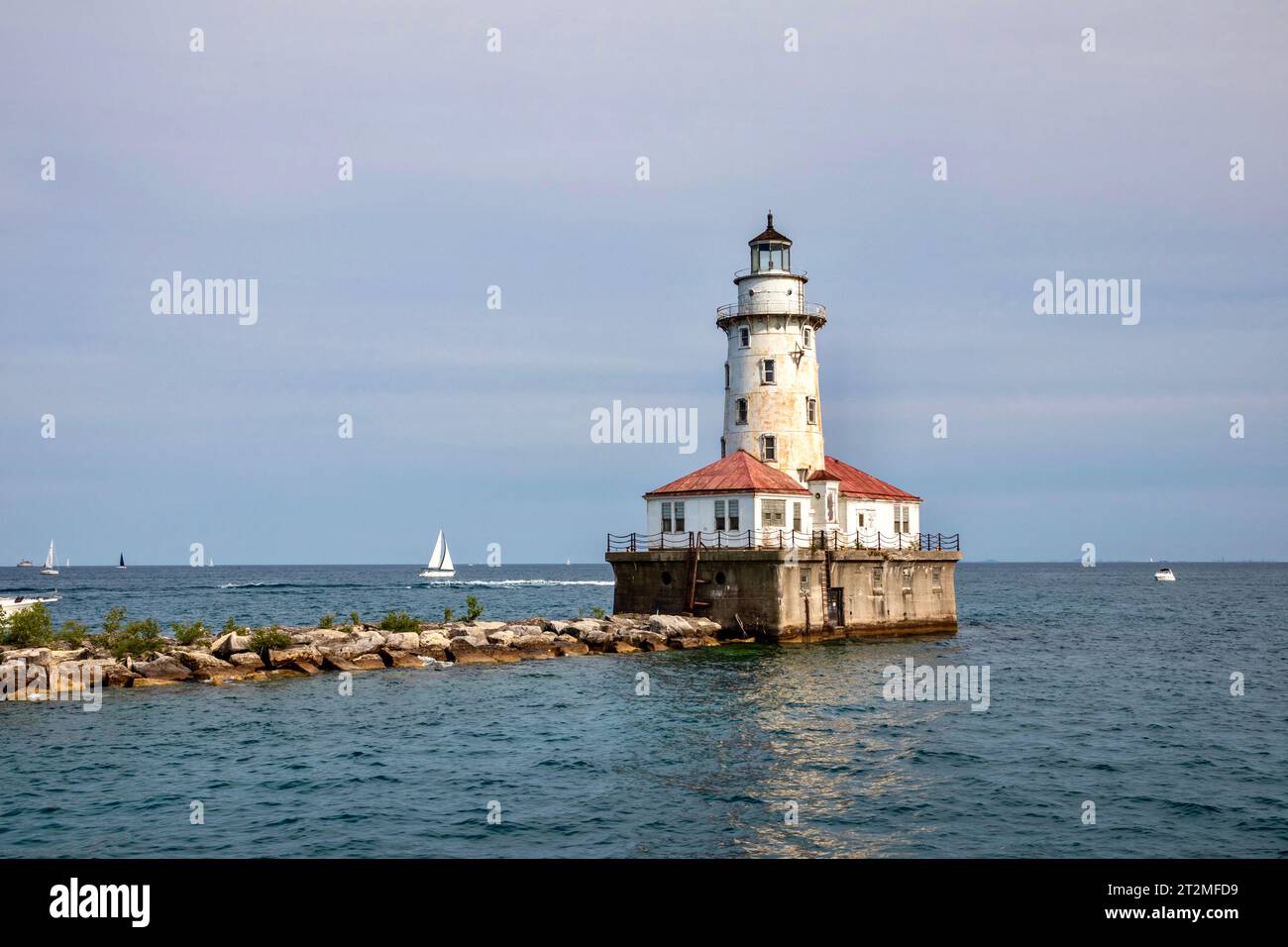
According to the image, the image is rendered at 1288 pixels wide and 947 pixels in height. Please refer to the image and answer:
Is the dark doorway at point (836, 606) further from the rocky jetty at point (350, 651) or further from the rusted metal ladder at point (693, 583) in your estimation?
the rusted metal ladder at point (693, 583)

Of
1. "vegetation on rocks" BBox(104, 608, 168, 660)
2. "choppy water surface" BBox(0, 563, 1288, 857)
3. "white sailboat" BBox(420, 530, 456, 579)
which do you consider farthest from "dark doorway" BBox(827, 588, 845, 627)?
"white sailboat" BBox(420, 530, 456, 579)

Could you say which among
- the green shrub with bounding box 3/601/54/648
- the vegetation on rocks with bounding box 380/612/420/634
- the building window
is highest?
the building window

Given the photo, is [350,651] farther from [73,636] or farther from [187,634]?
[73,636]

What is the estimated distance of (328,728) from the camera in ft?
96.9

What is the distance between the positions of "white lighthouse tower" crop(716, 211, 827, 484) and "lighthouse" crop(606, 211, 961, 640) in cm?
6

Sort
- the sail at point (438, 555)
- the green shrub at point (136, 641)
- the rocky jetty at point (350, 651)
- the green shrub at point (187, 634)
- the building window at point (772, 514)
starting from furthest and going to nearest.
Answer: the sail at point (438, 555) → the building window at point (772, 514) → the green shrub at point (187, 634) → the green shrub at point (136, 641) → the rocky jetty at point (350, 651)

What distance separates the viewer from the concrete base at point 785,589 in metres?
48.5

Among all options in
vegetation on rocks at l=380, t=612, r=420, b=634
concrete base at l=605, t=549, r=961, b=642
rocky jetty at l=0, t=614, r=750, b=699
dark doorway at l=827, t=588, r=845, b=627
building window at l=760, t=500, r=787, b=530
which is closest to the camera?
rocky jetty at l=0, t=614, r=750, b=699

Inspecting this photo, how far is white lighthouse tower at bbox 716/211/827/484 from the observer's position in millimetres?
54875

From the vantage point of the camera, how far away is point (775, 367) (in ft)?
180

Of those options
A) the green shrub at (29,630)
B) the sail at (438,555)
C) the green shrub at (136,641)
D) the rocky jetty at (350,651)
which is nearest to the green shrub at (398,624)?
the rocky jetty at (350,651)

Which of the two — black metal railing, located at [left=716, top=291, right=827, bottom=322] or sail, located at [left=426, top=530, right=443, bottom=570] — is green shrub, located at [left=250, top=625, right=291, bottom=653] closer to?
black metal railing, located at [left=716, top=291, right=827, bottom=322]

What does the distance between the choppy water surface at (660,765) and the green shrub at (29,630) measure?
8129 mm
